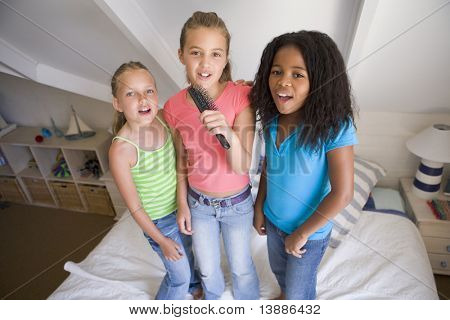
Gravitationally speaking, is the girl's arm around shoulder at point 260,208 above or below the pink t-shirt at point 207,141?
below

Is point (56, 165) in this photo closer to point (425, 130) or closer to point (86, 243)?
point (86, 243)

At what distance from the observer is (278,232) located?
572 mm

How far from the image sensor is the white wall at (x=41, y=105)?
0.85 meters

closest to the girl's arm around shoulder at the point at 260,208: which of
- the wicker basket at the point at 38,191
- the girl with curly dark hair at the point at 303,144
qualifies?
the girl with curly dark hair at the point at 303,144

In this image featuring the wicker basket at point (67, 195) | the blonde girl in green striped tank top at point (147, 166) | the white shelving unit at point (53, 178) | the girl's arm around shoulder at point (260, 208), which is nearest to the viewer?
Result: the blonde girl in green striped tank top at point (147, 166)

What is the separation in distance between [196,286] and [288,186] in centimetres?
44

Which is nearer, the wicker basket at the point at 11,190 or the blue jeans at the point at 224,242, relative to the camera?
the blue jeans at the point at 224,242

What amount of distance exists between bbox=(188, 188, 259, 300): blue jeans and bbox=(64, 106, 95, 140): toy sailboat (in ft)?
2.26

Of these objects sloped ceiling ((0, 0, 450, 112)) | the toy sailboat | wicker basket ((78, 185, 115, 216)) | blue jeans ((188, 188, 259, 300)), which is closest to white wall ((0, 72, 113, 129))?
the toy sailboat

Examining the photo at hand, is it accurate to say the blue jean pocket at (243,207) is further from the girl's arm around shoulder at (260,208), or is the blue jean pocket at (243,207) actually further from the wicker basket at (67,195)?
the wicker basket at (67,195)

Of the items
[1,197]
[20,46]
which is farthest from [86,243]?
[20,46]

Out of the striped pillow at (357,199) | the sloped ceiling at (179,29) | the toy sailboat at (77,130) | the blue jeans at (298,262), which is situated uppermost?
Answer: the sloped ceiling at (179,29)

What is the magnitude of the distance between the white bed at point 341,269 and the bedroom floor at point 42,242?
0.31 m

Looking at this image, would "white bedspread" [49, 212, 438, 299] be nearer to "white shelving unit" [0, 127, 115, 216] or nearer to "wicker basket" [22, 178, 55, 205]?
"white shelving unit" [0, 127, 115, 216]
